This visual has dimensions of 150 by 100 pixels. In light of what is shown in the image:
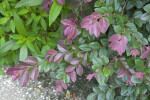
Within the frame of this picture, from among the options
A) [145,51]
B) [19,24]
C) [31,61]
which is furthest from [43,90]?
[145,51]

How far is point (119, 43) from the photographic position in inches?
41.1

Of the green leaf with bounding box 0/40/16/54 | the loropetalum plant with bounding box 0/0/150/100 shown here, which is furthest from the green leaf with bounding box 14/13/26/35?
the loropetalum plant with bounding box 0/0/150/100

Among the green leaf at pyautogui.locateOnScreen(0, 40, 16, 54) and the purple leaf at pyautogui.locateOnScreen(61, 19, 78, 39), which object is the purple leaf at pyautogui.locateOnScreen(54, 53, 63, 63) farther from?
the green leaf at pyautogui.locateOnScreen(0, 40, 16, 54)

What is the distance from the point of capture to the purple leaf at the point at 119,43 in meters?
1.04

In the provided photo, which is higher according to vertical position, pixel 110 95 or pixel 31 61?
pixel 31 61

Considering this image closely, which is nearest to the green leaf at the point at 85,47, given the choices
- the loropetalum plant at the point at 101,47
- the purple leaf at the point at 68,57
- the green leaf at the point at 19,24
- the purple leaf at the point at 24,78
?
the loropetalum plant at the point at 101,47

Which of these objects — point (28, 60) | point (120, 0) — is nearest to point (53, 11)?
point (28, 60)

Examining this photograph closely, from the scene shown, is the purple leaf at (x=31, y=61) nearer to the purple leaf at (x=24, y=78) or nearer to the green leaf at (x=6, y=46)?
the purple leaf at (x=24, y=78)

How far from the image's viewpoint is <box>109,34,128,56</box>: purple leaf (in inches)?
40.9

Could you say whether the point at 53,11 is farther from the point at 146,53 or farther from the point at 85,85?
the point at 85,85

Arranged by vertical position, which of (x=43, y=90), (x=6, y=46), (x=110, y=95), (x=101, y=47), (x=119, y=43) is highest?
(x=119, y=43)

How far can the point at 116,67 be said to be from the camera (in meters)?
1.32

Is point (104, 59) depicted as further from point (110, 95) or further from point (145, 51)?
point (110, 95)

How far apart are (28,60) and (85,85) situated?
3.11 feet
